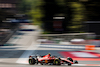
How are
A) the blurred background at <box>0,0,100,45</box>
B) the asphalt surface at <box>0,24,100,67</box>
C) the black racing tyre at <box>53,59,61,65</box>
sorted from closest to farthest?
the black racing tyre at <box>53,59,61,65</box> → the asphalt surface at <box>0,24,100,67</box> → the blurred background at <box>0,0,100,45</box>

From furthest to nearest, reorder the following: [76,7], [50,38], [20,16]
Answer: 1. [20,16]
2. [76,7]
3. [50,38]

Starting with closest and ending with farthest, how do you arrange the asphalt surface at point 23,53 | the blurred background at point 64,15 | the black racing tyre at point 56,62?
1. the black racing tyre at point 56,62
2. the asphalt surface at point 23,53
3. the blurred background at point 64,15

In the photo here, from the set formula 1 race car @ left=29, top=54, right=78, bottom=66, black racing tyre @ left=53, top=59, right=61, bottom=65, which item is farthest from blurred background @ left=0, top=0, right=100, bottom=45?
black racing tyre @ left=53, top=59, right=61, bottom=65

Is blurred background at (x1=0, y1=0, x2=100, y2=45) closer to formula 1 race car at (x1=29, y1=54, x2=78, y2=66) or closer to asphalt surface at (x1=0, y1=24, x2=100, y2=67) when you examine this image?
asphalt surface at (x1=0, y1=24, x2=100, y2=67)


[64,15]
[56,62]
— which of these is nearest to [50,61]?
[56,62]

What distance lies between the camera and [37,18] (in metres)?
24.6

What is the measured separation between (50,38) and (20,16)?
3739 cm

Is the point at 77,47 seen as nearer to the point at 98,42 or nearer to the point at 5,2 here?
the point at 98,42

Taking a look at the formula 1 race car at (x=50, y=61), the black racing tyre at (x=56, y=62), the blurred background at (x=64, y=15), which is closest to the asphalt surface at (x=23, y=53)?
the formula 1 race car at (x=50, y=61)

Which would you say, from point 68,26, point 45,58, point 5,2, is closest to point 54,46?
point 68,26

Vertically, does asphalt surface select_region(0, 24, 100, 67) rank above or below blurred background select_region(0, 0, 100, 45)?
below

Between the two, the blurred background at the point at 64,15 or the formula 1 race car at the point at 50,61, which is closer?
the formula 1 race car at the point at 50,61

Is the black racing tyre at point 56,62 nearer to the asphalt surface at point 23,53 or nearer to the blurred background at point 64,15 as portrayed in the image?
the asphalt surface at point 23,53

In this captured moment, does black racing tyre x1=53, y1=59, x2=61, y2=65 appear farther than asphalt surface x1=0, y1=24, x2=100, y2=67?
No
